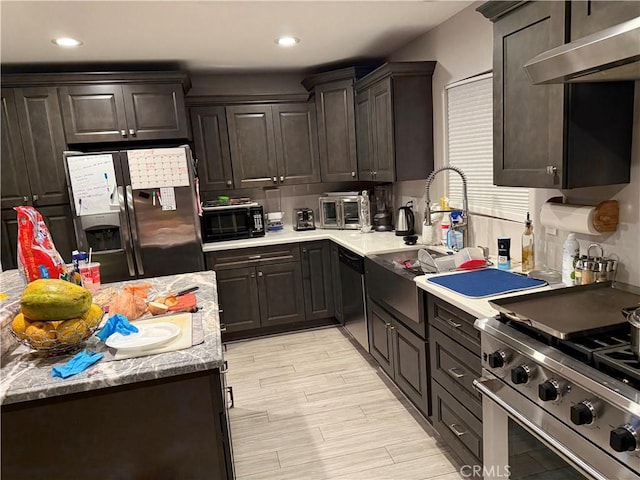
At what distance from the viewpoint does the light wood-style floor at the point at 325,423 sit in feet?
7.42

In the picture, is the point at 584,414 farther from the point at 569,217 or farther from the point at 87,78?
the point at 87,78

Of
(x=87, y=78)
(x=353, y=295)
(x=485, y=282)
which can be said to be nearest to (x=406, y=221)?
(x=353, y=295)

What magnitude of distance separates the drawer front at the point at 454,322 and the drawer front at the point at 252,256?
1947 mm

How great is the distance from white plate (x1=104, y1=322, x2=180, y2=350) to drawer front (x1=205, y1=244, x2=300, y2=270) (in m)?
2.17

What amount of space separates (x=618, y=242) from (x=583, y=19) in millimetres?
915

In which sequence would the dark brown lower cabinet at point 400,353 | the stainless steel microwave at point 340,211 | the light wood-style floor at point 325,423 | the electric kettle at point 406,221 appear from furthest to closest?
the stainless steel microwave at point 340,211, the electric kettle at point 406,221, the dark brown lower cabinet at point 400,353, the light wood-style floor at point 325,423

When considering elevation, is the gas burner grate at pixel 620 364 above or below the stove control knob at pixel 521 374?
above

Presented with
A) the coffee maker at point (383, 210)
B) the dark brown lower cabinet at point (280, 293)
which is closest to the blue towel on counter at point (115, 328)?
the dark brown lower cabinet at point (280, 293)

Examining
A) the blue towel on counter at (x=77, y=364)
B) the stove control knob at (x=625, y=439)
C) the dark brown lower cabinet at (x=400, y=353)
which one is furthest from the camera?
the dark brown lower cabinet at (x=400, y=353)

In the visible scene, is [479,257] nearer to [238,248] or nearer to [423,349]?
[423,349]

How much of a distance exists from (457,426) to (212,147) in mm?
3163

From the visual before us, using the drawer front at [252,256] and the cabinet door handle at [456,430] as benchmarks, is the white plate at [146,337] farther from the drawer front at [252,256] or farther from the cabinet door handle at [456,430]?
the drawer front at [252,256]

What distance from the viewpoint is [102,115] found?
3574 millimetres

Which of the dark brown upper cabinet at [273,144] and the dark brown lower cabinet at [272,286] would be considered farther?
the dark brown upper cabinet at [273,144]
